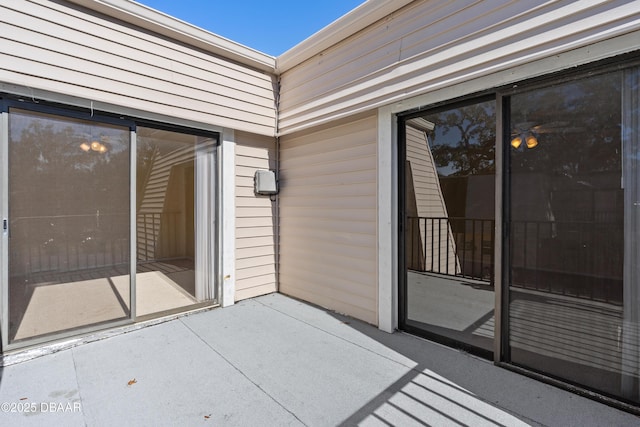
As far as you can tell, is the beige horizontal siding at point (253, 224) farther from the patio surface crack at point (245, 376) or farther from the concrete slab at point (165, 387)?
the concrete slab at point (165, 387)

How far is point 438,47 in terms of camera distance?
7.69ft

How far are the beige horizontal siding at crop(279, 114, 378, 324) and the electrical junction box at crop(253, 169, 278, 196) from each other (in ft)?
0.49

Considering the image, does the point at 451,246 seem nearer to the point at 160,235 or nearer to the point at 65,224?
the point at 160,235

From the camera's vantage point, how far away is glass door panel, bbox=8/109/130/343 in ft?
7.85

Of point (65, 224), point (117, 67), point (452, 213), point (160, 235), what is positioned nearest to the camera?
point (65, 224)

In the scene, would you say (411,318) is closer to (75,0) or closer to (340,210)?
(340,210)

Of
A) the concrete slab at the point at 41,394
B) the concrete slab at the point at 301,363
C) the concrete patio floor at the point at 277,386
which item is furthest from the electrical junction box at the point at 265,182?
the concrete slab at the point at 41,394

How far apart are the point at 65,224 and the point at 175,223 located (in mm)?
1261

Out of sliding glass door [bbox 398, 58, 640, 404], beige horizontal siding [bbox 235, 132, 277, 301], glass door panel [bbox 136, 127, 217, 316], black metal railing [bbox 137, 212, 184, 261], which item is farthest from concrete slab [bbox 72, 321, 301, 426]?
sliding glass door [bbox 398, 58, 640, 404]

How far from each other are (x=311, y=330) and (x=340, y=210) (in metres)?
1.26

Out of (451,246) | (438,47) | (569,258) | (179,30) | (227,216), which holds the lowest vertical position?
(451,246)

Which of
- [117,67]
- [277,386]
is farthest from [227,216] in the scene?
[277,386]

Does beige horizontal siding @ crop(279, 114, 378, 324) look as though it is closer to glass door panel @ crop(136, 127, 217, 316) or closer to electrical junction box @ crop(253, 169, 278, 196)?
electrical junction box @ crop(253, 169, 278, 196)

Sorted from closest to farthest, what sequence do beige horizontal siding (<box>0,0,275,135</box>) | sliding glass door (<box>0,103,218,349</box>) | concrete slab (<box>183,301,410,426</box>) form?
concrete slab (<box>183,301,410,426</box>), beige horizontal siding (<box>0,0,275,135</box>), sliding glass door (<box>0,103,218,349</box>)
